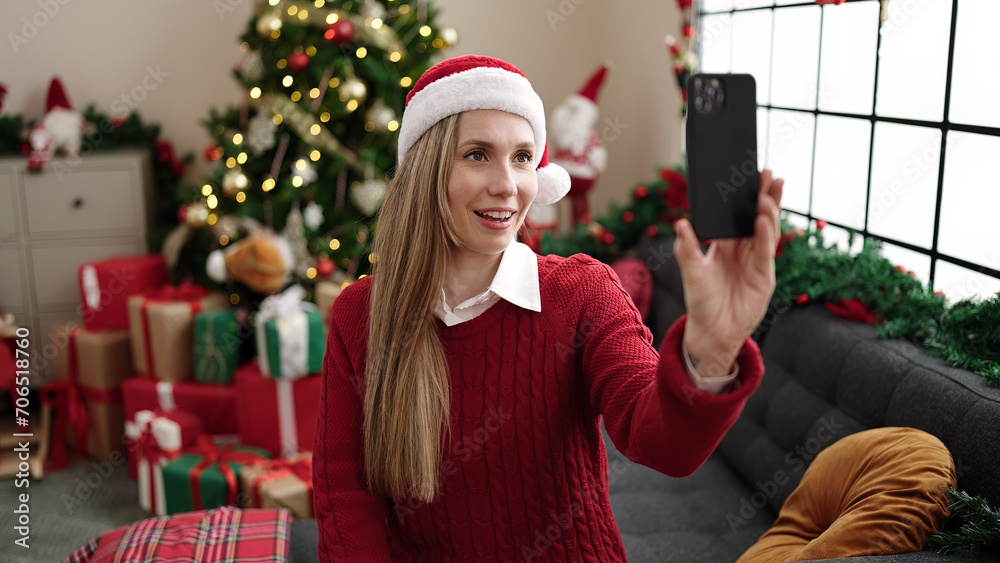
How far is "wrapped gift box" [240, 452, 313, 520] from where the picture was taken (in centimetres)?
255

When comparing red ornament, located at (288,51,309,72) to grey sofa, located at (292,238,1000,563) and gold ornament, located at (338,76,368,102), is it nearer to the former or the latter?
gold ornament, located at (338,76,368,102)

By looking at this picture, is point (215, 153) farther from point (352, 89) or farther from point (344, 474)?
point (344, 474)

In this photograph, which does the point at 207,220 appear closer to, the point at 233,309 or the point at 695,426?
the point at 233,309

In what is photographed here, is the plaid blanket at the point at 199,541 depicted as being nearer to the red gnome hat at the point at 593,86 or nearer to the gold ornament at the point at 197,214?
the gold ornament at the point at 197,214

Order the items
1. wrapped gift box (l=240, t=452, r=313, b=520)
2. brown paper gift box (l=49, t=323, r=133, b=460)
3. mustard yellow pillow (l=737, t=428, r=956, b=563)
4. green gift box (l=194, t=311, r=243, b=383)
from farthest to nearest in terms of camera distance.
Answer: brown paper gift box (l=49, t=323, r=133, b=460) → green gift box (l=194, t=311, r=243, b=383) → wrapped gift box (l=240, t=452, r=313, b=520) → mustard yellow pillow (l=737, t=428, r=956, b=563)

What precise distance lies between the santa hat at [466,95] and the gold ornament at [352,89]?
6.43 feet

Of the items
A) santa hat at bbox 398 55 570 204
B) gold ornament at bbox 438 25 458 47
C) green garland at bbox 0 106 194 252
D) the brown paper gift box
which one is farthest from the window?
the brown paper gift box

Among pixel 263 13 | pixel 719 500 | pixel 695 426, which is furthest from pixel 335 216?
pixel 695 426

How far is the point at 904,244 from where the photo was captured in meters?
2.27

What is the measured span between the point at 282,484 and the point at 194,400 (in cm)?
76

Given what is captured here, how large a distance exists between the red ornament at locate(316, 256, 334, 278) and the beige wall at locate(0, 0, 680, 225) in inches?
48.7

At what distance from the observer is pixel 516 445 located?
1.24m

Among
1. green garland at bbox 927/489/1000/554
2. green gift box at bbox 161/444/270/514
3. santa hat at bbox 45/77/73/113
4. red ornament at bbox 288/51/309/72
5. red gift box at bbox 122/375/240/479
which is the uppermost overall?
red ornament at bbox 288/51/309/72

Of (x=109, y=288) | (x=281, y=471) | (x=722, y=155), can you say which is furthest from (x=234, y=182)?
(x=722, y=155)
